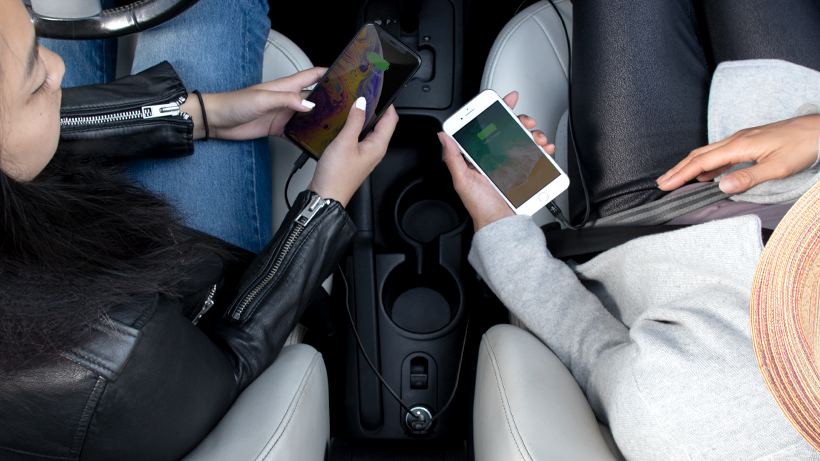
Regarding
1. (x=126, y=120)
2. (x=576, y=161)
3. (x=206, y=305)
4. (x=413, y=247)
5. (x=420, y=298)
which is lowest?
(x=420, y=298)

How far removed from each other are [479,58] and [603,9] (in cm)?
Result: 52

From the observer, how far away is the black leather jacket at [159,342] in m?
0.39

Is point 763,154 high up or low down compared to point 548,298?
up

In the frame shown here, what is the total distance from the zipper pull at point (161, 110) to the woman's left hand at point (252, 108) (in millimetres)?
37

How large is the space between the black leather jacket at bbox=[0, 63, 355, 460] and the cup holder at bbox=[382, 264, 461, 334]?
12.3 inches

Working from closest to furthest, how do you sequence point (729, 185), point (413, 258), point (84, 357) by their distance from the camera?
point (84, 357) → point (729, 185) → point (413, 258)

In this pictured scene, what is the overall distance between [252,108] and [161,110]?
0.14m

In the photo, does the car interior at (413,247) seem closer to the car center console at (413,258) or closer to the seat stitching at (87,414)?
the car center console at (413,258)

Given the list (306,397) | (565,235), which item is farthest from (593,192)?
(306,397)

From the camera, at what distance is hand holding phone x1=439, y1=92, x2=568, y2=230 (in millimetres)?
833

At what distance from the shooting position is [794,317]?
0.39 meters

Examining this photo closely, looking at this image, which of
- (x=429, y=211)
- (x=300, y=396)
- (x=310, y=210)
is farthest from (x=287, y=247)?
(x=429, y=211)

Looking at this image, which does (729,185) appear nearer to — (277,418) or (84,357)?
Answer: (277,418)

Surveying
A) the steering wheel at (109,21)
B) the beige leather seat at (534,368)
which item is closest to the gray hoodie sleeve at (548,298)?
the beige leather seat at (534,368)
